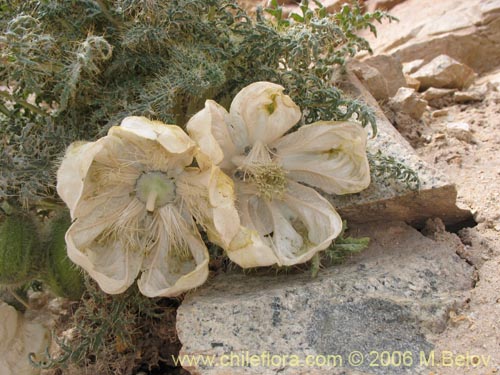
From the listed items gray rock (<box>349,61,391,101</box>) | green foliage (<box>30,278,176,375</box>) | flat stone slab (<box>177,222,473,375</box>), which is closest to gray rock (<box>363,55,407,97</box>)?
gray rock (<box>349,61,391,101</box>)

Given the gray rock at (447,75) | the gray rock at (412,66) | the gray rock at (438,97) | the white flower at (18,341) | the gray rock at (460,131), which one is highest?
the gray rock at (460,131)

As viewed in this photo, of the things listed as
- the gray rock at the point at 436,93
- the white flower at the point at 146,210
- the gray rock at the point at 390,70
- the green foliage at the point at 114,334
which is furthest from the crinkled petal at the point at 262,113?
the gray rock at the point at 436,93

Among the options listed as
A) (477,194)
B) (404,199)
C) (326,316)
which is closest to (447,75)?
(477,194)

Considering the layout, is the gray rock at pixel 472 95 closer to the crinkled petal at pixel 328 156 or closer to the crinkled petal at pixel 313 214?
the crinkled petal at pixel 328 156

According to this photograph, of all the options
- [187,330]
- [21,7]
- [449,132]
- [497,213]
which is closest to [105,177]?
[187,330]

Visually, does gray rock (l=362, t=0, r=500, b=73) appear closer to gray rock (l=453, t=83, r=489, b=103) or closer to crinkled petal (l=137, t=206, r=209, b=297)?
gray rock (l=453, t=83, r=489, b=103)

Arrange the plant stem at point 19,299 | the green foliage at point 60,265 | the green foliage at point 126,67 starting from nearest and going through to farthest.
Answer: the green foliage at point 126,67 → the green foliage at point 60,265 → the plant stem at point 19,299
